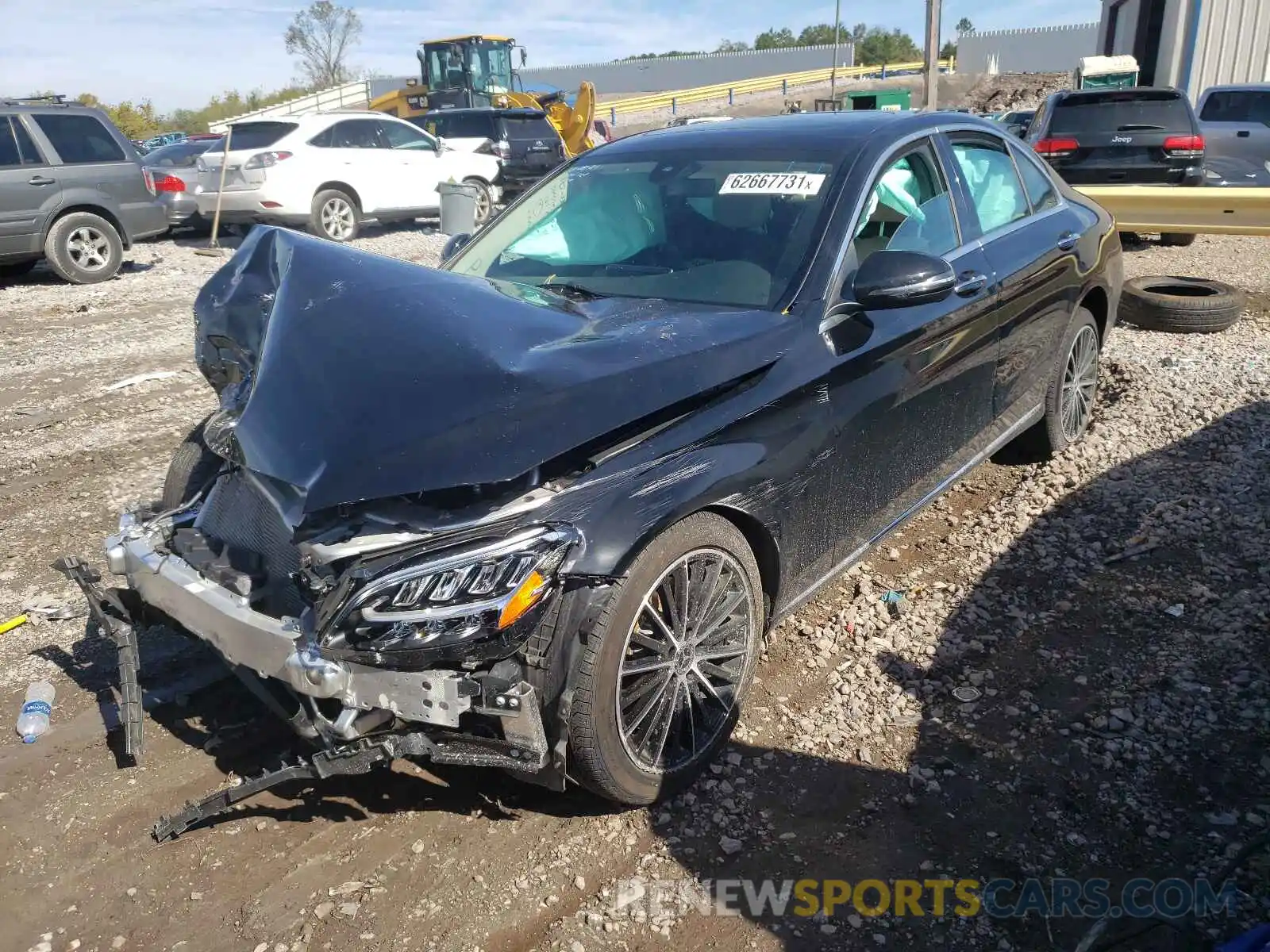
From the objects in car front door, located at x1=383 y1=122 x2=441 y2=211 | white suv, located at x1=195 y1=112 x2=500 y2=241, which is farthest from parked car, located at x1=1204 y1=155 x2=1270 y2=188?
white suv, located at x1=195 y1=112 x2=500 y2=241

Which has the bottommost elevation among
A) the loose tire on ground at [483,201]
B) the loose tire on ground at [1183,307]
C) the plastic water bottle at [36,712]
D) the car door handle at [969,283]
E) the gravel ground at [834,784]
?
the gravel ground at [834,784]

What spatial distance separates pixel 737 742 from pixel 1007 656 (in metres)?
1.13

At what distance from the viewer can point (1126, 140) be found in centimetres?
1102

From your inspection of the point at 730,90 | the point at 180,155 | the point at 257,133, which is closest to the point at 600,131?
the point at 180,155

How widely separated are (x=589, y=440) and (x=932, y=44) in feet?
77.6

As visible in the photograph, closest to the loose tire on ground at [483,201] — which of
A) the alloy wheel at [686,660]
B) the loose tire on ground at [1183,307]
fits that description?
the loose tire on ground at [1183,307]

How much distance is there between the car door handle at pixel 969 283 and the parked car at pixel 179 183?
12.6m

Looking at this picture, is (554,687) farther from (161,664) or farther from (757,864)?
(161,664)

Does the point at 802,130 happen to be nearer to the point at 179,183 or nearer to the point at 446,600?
the point at 446,600

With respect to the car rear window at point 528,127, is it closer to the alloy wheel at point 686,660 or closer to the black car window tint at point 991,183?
the black car window tint at point 991,183

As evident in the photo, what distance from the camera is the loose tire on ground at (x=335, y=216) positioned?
45.4 feet

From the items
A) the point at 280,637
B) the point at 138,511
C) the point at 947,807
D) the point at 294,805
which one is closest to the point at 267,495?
the point at 280,637

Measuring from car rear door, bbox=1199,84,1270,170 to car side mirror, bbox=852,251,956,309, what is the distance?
11.3 meters

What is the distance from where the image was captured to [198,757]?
3182 mm
